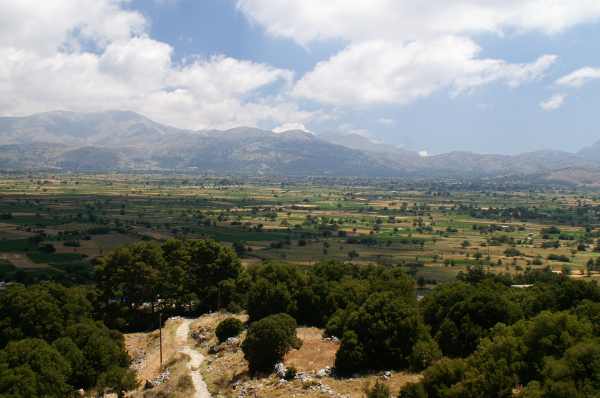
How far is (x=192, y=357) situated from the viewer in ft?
166

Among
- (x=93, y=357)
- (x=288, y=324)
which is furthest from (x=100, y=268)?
(x=288, y=324)

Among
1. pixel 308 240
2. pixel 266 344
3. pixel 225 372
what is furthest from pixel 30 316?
pixel 308 240

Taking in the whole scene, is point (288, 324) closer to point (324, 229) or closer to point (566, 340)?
point (566, 340)

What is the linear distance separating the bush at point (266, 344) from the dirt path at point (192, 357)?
440 centimetres

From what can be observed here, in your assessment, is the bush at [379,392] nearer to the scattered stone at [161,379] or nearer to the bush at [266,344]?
the bush at [266,344]

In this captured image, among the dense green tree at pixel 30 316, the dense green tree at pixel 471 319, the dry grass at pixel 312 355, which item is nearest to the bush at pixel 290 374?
the dry grass at pixel 312 355

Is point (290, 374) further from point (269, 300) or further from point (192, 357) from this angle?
point (269, 300)

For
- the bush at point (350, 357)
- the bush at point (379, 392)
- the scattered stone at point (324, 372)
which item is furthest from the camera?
the scattered stone at point (324, 372)

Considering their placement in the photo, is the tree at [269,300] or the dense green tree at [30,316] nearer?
the dense green tree at [30,316]

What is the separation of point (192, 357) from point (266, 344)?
11444 millimetres

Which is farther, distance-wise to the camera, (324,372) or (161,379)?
(161,379)

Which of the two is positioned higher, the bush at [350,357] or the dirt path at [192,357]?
the bush at [350,357]

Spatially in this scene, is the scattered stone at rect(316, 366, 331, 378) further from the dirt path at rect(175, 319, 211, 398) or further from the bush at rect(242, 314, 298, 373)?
the dirt path at rect(175, 319, 211, 398)

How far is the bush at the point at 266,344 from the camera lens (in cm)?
4300
